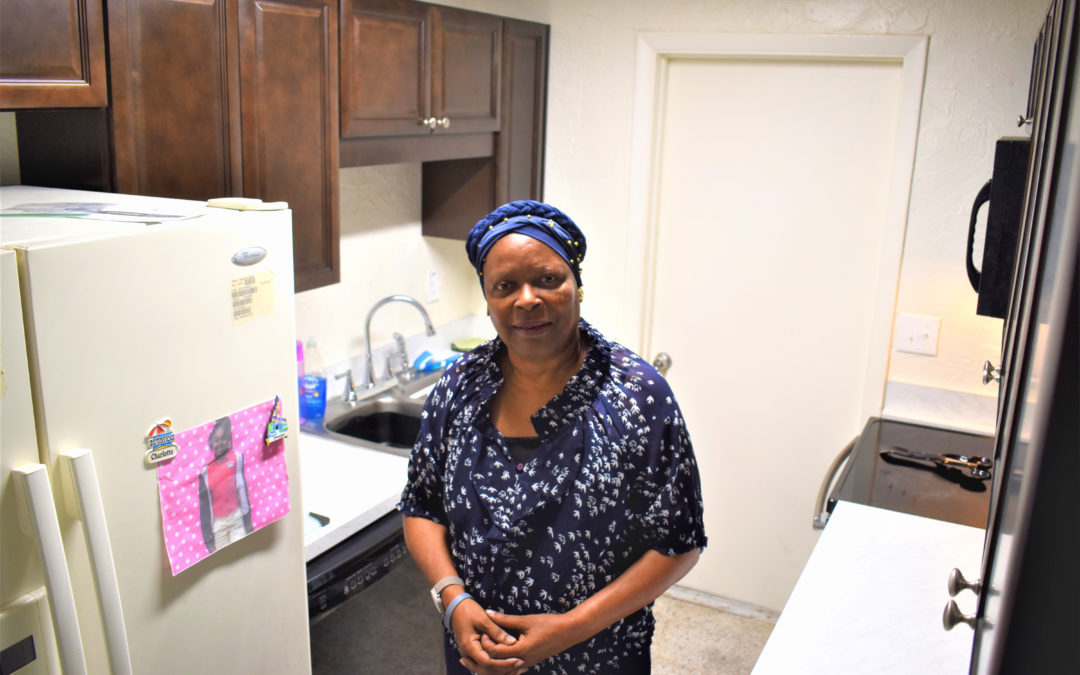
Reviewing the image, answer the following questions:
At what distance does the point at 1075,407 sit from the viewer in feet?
1.37

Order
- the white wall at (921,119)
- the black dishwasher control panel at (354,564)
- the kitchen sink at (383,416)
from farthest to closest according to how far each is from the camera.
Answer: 1. the kitchen sink at (383,416)
2. the white wall at (921,119)
3. the black dishwasher control panel at (354,564)

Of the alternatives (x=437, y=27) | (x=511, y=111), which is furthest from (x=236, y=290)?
(x=511, y=111)

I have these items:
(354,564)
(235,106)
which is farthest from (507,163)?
(354,564)

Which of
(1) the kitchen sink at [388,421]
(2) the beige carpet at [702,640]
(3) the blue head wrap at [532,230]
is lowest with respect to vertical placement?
(2) the beige carpet at [702,640]

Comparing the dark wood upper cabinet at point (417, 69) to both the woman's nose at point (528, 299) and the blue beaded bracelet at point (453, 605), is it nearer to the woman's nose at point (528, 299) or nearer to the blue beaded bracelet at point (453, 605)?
the woman's nose at point (528, 299)

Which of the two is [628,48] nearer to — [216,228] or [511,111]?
[511,111]

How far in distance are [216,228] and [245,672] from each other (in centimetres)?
86

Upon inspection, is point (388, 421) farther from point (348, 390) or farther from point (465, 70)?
point (465, 70)

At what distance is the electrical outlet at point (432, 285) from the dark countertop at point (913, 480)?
1.58 metres

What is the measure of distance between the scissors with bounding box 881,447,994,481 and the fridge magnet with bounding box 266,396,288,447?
1715 millimetres

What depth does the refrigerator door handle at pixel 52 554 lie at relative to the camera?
3.96 ft

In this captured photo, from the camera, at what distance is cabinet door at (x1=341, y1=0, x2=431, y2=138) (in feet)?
7.43

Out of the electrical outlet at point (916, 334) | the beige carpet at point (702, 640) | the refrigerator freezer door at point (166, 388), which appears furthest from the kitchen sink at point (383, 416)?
the electrical outlet at point (916, 334)

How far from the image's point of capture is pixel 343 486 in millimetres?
2225
